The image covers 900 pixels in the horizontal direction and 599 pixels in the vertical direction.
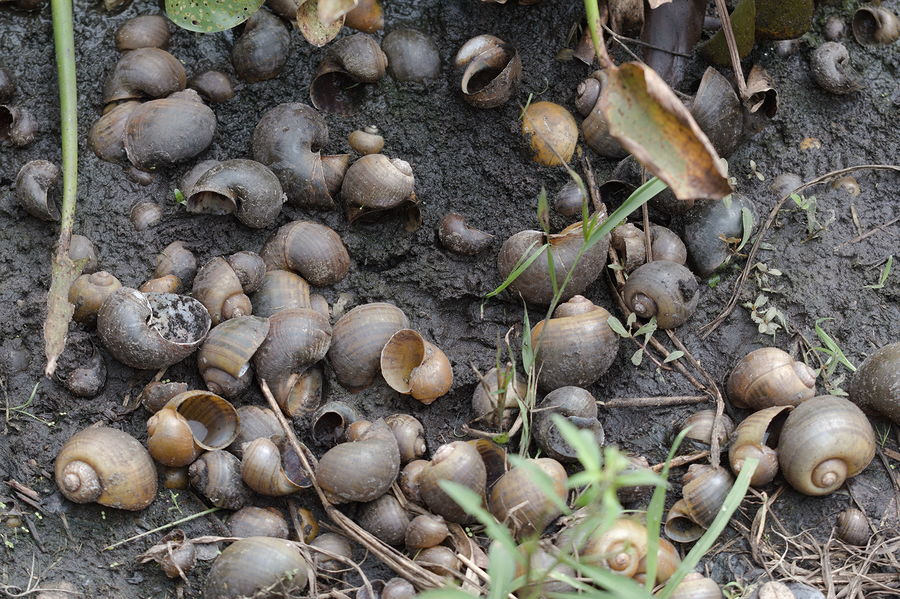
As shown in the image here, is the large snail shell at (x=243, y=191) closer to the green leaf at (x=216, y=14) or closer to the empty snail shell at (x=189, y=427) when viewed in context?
the green leaf at (x=216, y=14)

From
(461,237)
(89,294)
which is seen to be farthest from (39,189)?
(461,237)

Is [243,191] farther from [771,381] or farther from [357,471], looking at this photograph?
[771,381]

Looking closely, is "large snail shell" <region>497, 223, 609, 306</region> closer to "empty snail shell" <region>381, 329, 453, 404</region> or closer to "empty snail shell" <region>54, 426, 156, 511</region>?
"empty snail shell" <region>381, 329, 453, 404</region>

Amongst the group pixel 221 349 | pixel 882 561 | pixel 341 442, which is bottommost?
pixel 882 561

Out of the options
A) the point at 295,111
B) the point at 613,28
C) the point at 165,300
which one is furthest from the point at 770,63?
the point at 165,300

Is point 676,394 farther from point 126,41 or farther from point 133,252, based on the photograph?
point 126,41

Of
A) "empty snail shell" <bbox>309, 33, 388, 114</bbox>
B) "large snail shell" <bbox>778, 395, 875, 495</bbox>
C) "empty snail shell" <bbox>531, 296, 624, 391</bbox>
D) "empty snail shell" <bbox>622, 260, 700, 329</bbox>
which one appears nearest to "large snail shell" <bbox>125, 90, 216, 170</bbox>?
"empty snail shell" <bbox>309, 33, 388, 114</bbox>
